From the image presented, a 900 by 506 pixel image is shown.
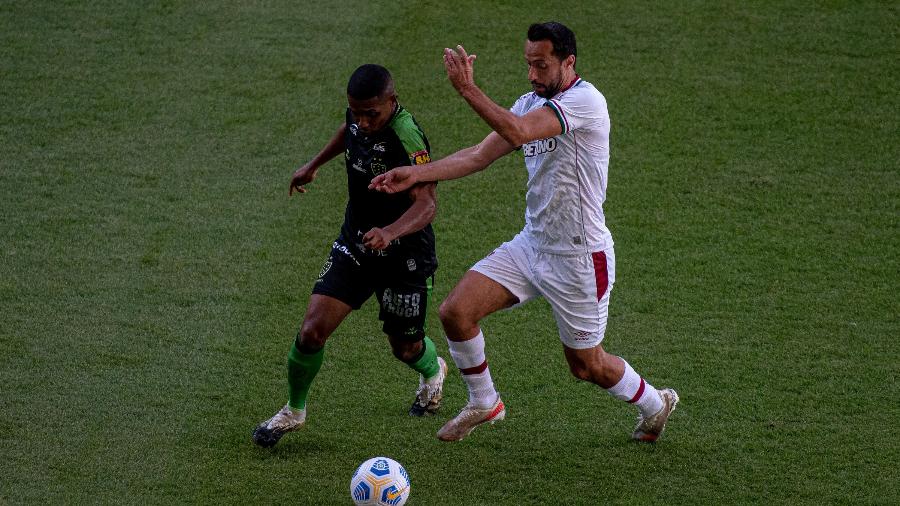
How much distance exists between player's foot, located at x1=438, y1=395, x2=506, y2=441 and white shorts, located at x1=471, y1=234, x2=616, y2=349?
0.59 meters

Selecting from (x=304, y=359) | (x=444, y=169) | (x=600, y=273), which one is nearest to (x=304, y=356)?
(x=304, y=359)

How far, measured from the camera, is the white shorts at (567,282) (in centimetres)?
618

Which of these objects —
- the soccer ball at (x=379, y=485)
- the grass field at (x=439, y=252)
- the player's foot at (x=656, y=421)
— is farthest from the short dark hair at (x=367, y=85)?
the player's foot at (x=656, y=421)

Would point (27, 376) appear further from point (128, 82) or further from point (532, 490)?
point (128, 82)

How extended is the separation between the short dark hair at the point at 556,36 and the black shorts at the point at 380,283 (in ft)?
4.70

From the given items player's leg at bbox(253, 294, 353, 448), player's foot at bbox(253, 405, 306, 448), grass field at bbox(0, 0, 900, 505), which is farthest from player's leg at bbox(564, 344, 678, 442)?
player's foot at bbox(253, 405, 306, 448)

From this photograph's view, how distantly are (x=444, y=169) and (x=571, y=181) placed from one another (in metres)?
0.67

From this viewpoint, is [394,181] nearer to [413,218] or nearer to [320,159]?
[413,218]

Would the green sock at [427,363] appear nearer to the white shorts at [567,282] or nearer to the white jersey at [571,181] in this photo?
the white shorts at [567,282]

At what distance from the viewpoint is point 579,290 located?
20.3 ft

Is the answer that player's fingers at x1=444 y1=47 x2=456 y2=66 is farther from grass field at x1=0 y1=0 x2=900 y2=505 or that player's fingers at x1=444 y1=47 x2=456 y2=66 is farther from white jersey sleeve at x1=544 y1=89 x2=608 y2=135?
grass field at x1=0 y1=0 x2=900 y2=505

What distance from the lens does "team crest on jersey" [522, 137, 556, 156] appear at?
6.00m

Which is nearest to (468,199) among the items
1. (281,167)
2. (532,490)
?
(281,167)

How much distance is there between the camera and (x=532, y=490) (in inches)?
244
